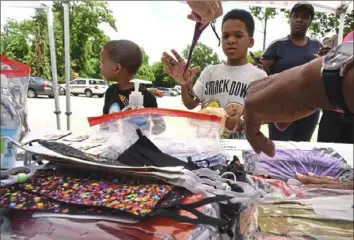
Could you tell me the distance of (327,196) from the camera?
0.49 metres

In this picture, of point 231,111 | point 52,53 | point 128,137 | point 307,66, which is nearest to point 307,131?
point 231,111

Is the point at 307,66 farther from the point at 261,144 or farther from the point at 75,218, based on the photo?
the point at 75,218

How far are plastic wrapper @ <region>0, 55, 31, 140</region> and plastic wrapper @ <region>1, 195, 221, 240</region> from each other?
0.64 ft

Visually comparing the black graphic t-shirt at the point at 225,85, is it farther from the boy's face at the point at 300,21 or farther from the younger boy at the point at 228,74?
the boy's face at the point at 300,21

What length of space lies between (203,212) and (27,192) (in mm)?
267

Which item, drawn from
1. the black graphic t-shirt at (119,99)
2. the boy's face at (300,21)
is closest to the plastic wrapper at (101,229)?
the black graphic t-shirt at (119,99)

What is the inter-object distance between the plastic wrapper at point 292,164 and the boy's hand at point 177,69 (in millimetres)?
448

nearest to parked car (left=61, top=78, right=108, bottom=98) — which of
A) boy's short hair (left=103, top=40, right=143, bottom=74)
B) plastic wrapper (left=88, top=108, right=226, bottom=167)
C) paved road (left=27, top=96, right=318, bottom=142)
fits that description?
paved road (left=27, top=96, right=318, bottom=142)

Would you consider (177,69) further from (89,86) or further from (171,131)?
(89,86)

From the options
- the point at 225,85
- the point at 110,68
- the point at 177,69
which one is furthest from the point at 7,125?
the point at 110,68

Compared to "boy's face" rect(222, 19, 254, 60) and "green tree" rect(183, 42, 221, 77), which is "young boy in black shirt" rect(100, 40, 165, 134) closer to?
"green tree" rect(183, 42, 221, 77)

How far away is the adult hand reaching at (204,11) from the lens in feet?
3.19

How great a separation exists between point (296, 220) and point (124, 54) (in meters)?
1.22

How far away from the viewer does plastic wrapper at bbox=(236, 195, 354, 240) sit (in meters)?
0.44
